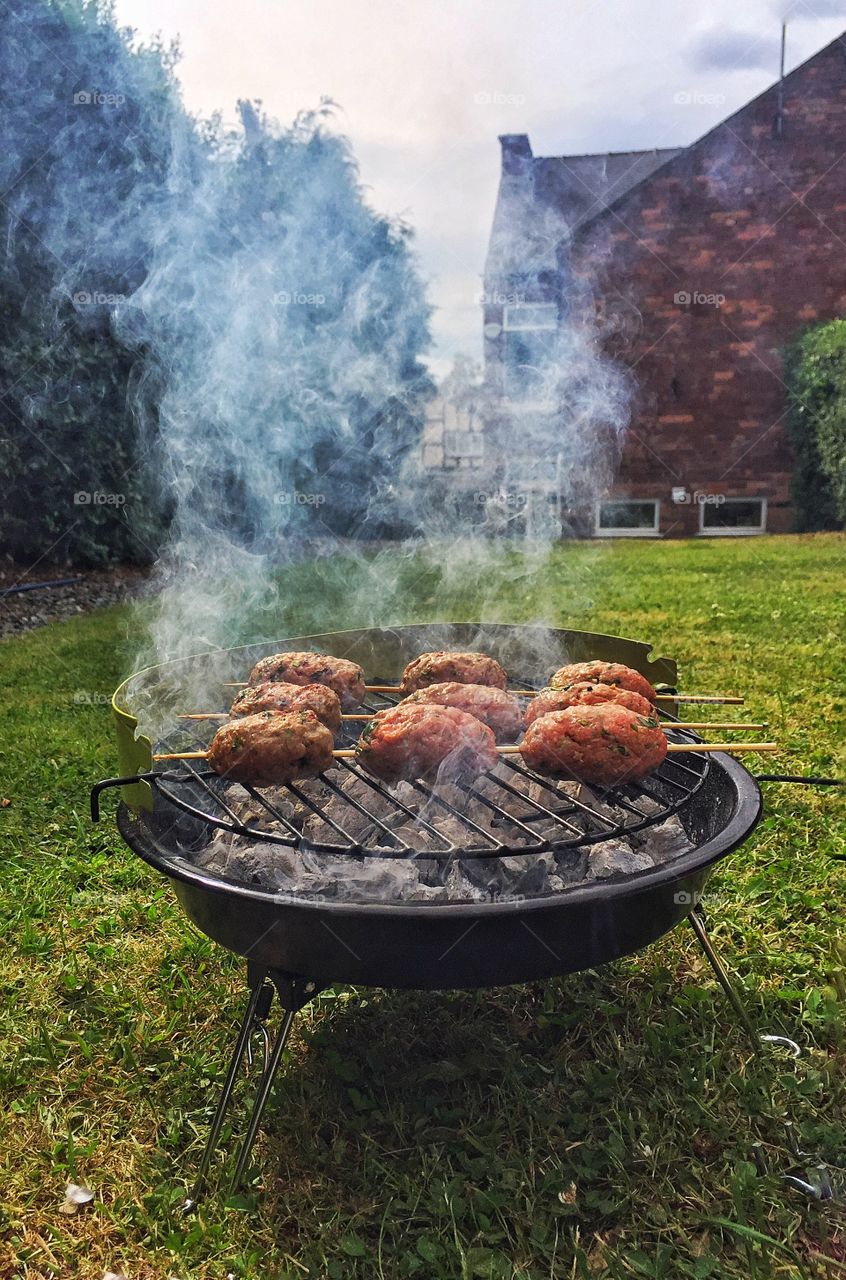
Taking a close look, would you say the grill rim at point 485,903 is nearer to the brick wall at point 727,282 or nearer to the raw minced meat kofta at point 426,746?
the raw minced meat kofta at point 426,746

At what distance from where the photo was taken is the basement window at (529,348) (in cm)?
1156

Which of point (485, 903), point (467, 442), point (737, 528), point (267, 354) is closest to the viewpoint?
point (485, 903)

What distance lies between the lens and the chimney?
37.7ft

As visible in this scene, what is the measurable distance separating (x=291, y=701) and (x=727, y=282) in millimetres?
13355

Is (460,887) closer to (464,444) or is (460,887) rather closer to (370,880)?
(370,880)

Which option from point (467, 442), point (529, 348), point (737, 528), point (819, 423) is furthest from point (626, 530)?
point (467, 442)

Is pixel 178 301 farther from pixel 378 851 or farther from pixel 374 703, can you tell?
pixel 378 851

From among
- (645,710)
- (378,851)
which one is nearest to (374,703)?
(645,710)

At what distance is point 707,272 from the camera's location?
542 inches

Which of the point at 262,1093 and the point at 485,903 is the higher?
the point at 485,903

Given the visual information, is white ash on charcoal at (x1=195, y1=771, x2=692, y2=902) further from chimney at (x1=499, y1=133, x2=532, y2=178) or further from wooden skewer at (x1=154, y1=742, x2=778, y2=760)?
chimney at (x1=499, y1=133, x2=532, y2=178)

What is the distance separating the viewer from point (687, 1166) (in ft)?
7.61

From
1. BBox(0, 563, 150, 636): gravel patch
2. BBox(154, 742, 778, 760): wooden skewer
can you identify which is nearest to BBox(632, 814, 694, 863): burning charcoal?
BBox(154, 742, 778, 760): wooden skewer

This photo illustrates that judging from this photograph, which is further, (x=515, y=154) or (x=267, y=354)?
(x=515, y=154)
